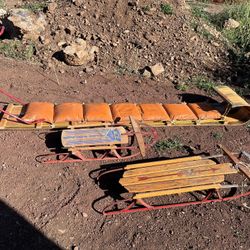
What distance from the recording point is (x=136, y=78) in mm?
9227

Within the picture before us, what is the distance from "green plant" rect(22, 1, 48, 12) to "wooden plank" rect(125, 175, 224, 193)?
7.27 m

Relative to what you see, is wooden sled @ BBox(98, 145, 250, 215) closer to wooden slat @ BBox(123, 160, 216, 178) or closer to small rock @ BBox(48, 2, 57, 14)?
wooden slat @ BBox(123, 160, 216, 178)

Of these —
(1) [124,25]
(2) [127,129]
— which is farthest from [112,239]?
(1) [124,25]

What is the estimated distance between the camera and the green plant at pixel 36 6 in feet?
35.8

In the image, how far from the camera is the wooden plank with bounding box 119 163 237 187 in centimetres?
563

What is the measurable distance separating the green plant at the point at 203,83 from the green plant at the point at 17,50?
4.26m

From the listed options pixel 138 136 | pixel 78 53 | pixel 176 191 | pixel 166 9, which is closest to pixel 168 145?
pixel 138 136

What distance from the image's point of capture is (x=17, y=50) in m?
9.62

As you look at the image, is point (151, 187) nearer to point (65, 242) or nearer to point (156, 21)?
point (65, 242)

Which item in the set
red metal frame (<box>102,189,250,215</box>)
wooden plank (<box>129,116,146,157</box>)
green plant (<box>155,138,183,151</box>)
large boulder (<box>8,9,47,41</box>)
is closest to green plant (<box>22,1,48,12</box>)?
large boulder (<box>8,9,47,41</box>)

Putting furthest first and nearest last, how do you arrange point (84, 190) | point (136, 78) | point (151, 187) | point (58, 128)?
1. point (136, 78)
2. point (58, 128)
3. point (84, 190)
4. point (151, 187)

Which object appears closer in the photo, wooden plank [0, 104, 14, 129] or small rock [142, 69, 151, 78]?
wooden plank [0, 104, 14, 129]

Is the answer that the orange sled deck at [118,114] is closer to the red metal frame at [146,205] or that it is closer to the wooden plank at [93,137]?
the wooden plank at [93,137]

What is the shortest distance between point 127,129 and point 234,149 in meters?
2.15
